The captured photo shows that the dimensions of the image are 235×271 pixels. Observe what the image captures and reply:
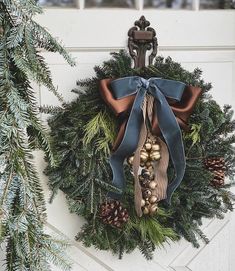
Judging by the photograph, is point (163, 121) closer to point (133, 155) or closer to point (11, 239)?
point (133, 155)

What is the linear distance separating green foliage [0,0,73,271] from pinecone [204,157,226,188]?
1.57ft

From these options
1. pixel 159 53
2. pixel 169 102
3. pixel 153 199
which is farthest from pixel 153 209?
pixel 159 53

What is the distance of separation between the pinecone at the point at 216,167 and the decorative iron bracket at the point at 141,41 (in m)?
0.28

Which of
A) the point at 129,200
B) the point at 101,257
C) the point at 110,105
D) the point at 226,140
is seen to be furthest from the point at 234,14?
the point at 101,257

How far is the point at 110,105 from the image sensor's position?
1154mm

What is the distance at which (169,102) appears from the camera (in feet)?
3.94

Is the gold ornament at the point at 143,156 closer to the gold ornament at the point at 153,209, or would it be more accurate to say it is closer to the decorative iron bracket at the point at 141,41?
the gold ornament at the point at 153,209

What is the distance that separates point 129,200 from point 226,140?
277mm

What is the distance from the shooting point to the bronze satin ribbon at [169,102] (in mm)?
1153

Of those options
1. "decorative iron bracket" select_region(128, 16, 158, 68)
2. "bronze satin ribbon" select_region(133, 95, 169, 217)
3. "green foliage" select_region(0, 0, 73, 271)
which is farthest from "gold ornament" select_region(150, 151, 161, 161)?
"green foliage" select_region(0, 0, 73, 271)

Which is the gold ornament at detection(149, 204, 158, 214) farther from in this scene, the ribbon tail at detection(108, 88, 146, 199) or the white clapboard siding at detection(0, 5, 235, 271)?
the white clapboard siding at detection(0, 5, 235, 271)

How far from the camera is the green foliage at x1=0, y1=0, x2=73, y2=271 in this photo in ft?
2.70

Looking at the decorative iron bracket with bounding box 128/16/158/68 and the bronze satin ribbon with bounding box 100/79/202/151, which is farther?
the decorative iron bracket with bounding box 128/16/158/68

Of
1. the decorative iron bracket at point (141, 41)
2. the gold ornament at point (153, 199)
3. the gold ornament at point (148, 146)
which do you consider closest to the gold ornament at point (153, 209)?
the gold ornament at point (153, 199)
